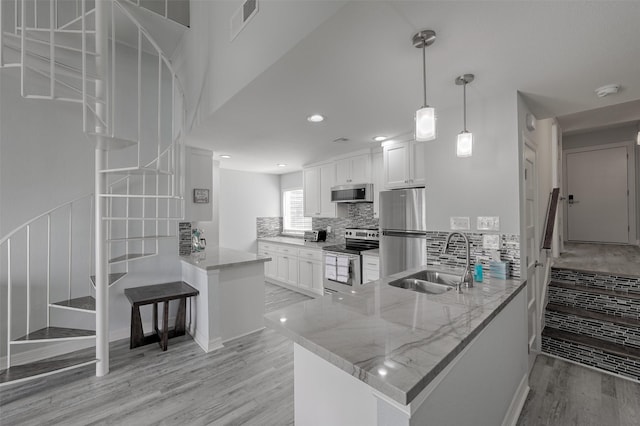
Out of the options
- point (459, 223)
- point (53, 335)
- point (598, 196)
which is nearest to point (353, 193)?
point (459, 223)

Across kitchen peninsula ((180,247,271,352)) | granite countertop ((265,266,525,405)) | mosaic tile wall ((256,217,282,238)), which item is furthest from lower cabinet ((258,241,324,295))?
granite countertop ((265,266,525,405))

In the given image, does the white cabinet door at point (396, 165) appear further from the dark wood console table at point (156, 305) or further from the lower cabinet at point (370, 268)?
the dark wood console table at point (156, 305)

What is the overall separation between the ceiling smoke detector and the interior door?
543 millimetres

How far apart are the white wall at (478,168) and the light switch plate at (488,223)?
0.03m

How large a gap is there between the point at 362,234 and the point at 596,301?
2721 mm

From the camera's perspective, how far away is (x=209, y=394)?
2.10m

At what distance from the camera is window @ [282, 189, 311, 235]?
6086 millimetres

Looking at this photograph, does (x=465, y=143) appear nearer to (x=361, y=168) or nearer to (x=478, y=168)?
(x=478, y=168)

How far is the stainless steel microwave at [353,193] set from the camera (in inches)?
159

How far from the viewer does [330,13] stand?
1252mm

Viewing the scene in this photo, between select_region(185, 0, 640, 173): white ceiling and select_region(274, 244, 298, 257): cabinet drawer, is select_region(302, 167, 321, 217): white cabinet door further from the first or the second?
select_region(185, 0, 640, 173): white ceiling

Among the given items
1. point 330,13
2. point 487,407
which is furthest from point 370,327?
point 330,13

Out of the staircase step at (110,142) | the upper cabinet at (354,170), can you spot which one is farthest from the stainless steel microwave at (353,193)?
the staircase step at (110,142)

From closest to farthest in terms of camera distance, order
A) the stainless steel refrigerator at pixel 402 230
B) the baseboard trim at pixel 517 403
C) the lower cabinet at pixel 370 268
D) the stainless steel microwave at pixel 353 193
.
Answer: the baseboard trim at pixel 517 403, the stainless steel refrigerator at pixel 402 230, the lower cabinet at pixel 370 268, the stainless steel microwave at pixel 353 193
